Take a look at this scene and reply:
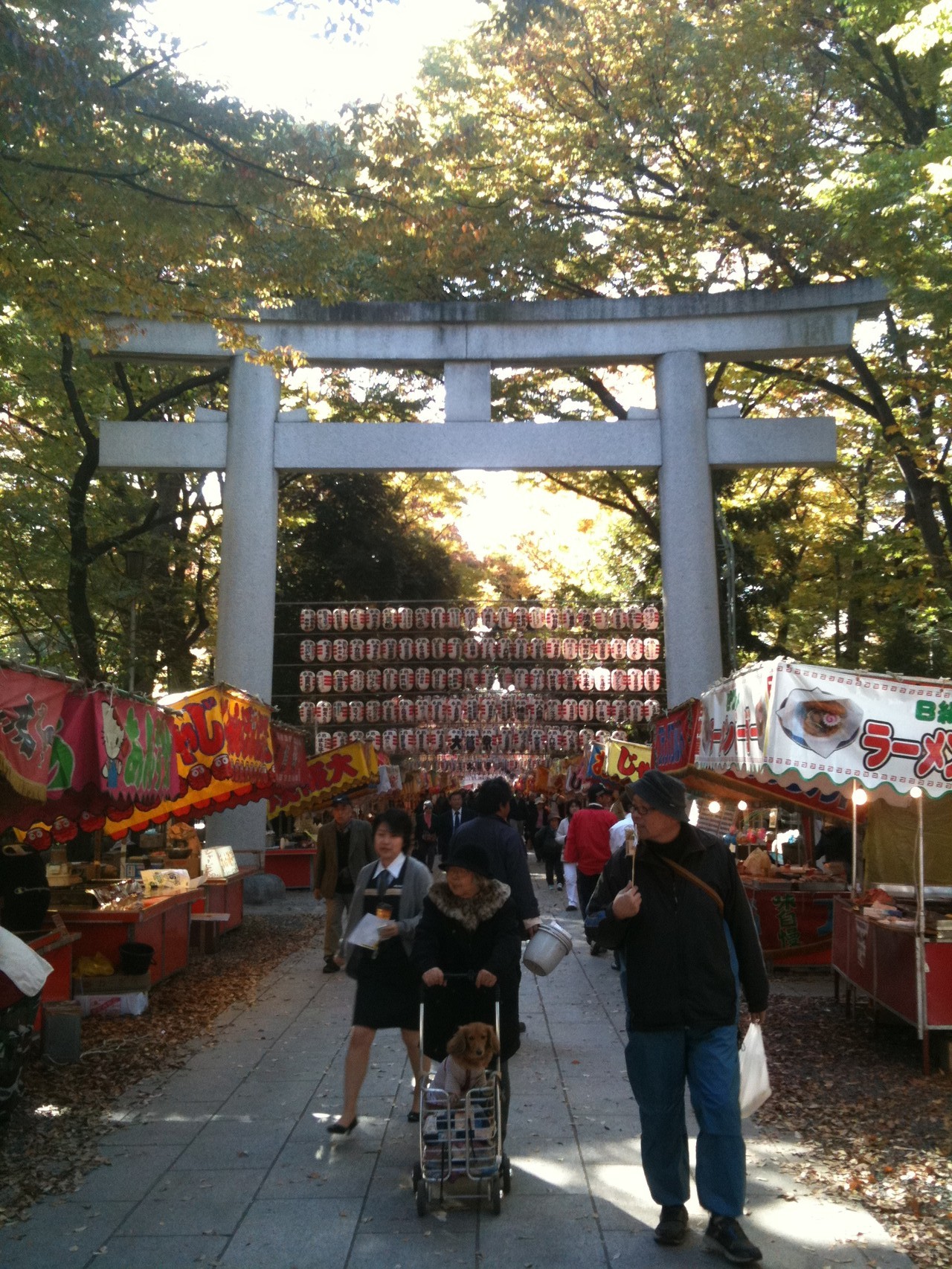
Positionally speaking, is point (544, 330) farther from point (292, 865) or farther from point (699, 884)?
point (699, 884)

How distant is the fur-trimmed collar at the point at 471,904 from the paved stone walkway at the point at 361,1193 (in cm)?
121

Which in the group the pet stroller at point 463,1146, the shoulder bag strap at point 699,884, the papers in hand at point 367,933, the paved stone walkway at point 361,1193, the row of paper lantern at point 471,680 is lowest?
the paved stone walkway at point 361,1193

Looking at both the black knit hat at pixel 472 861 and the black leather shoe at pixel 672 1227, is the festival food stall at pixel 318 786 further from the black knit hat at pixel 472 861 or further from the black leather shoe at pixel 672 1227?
the black leather shoe at pixel 672 1227

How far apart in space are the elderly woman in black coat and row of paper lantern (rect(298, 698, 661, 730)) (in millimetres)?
18019

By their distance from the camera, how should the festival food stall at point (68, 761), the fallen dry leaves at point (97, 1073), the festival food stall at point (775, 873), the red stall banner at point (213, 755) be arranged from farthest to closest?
the red stall banner at point (213, 755), the festival food stall at point (775, 873), the festival food stall at point (68, 761), the fallen dry leaves at point (97, 1073)

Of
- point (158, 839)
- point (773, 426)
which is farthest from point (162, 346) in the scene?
point (773, 426)

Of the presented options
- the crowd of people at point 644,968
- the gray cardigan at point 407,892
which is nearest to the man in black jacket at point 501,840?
the crowd of people at point 644,968

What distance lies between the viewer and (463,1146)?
16.5 feet

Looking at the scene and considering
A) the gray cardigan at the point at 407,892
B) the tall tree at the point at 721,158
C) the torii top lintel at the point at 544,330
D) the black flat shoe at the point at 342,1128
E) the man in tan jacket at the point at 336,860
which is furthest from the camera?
the torii top lintel at the point at 544,330

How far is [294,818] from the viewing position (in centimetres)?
Answer: 2619

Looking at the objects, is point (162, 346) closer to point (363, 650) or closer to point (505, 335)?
point (505, 335)

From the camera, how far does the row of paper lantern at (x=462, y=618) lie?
23.1 meters

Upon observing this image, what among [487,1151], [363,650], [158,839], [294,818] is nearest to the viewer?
[487,1151]

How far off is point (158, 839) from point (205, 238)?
9.64 m
